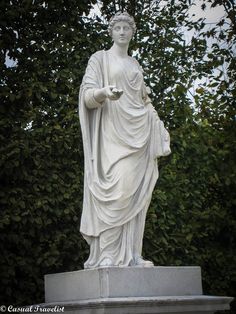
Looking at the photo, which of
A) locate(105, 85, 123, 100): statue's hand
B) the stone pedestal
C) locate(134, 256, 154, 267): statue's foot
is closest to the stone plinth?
the stone pedestal

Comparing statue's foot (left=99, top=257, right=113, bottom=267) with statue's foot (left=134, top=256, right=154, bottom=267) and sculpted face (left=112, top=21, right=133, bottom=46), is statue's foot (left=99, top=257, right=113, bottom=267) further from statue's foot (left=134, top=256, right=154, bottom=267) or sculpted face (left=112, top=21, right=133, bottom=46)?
sculpted face (left=112, top=21, right=133, bottom=46)

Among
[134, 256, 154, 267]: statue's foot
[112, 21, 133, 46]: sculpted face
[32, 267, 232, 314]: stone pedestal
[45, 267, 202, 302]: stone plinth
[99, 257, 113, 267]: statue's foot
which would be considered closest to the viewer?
[32, 267, 232, 314]: stone pedestal

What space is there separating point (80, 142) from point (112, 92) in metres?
3.85

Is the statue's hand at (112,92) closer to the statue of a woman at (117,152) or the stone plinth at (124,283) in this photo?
the statue of a woman at (117,152)

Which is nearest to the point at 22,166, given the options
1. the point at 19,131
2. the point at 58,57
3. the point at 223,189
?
the point at 19,131

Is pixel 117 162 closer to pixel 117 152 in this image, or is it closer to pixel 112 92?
pixel 117 152

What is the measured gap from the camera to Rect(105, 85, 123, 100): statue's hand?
8086mm

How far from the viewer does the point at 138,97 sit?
874 centimetres

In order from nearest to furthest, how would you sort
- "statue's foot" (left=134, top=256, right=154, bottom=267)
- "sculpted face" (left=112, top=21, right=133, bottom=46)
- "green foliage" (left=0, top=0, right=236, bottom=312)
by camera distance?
1. "statue's foot" (left=134, top=256, right=154, bottom=267)
2. "sculpted face" (left=112, top=21, right=133, bottom=46)
3. "green foliage" (left=0, top=0, right=236, bottom=312)

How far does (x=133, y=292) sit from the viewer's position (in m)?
7.68

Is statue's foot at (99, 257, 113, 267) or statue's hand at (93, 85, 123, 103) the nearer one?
statue's foot at (99, 257, 113, 267)

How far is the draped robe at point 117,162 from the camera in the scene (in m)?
8.15

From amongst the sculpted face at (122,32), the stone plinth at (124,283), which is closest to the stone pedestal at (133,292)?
the stone plinth at (124,283)

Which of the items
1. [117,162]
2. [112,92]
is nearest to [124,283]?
[117,162]
